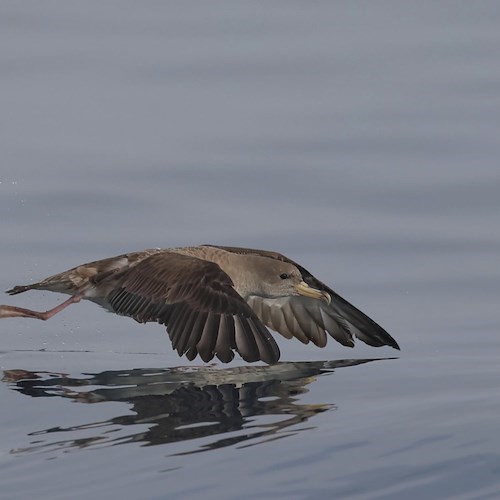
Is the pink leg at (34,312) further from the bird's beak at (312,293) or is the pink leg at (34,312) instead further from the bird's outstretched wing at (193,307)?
the bird's beak at (312,293)

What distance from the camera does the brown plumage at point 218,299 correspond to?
818cm

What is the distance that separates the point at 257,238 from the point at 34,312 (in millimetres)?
2752

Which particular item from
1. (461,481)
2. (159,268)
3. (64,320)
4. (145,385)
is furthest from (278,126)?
(461,481)

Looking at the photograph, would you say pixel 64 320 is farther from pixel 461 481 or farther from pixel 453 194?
pixel 461 481

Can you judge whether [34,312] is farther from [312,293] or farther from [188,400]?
[188,400]

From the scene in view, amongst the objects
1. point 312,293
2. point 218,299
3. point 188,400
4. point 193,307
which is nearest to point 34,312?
point 193,307

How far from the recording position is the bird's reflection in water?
667 cm

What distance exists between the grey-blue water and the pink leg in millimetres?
199

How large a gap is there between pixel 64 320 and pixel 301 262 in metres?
1.85

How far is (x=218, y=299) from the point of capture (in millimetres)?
8398

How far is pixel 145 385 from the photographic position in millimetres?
7957

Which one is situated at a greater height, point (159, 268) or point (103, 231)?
point (103, 231)

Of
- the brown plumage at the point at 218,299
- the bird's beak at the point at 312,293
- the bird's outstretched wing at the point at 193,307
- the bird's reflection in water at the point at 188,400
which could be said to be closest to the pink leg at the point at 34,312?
the brown plumage at the point at 218,299

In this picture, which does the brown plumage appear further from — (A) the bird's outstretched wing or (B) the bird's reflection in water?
(B) the bird's reflection in water
